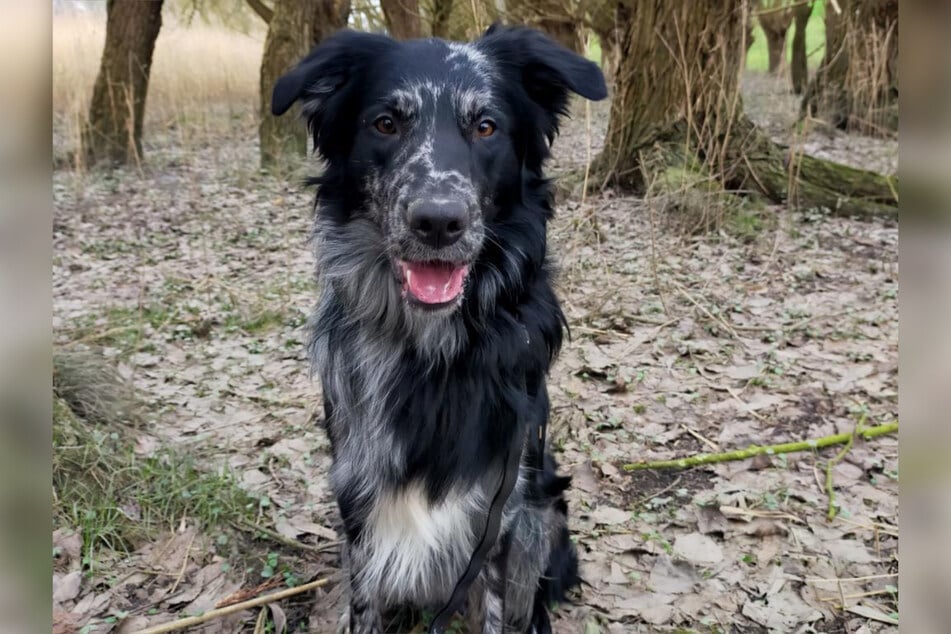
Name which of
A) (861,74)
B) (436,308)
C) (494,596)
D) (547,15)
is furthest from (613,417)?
(861,74)

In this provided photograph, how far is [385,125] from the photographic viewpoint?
8.20ft

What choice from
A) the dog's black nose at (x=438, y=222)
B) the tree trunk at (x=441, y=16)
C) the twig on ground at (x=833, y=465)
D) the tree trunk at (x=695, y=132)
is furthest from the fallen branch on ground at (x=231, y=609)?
the tree trunk at (x=441, y=16)

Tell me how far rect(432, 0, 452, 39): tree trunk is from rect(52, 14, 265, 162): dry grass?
3816mm

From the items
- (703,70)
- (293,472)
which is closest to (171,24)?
(703,70)

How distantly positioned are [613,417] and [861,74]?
6.36m

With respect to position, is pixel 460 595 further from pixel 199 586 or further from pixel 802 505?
pixel 802 505

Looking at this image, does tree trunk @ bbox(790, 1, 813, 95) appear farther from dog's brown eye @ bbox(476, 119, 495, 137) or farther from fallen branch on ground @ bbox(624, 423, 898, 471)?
dog's brown eye @ bbox(476, 119, 495, 137)

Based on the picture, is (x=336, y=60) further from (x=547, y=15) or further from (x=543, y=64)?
(x=547, y=15)

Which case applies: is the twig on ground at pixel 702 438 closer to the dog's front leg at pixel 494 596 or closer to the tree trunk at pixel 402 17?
the dog's front leg at pixel 494 596

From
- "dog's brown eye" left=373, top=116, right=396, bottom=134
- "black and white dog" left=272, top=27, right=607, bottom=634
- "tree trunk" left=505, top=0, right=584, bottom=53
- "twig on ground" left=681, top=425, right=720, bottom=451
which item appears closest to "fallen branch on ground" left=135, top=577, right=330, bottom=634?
"black and white dog" left=272, top=27, right=607, bottom=634

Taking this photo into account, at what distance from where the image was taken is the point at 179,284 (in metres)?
5.87

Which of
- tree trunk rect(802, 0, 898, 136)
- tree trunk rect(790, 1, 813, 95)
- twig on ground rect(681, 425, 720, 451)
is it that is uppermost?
tree trunk rect(790, 1, 813, 95)

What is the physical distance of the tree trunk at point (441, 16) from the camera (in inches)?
452

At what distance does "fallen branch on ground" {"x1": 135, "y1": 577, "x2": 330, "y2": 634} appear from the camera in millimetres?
2543
